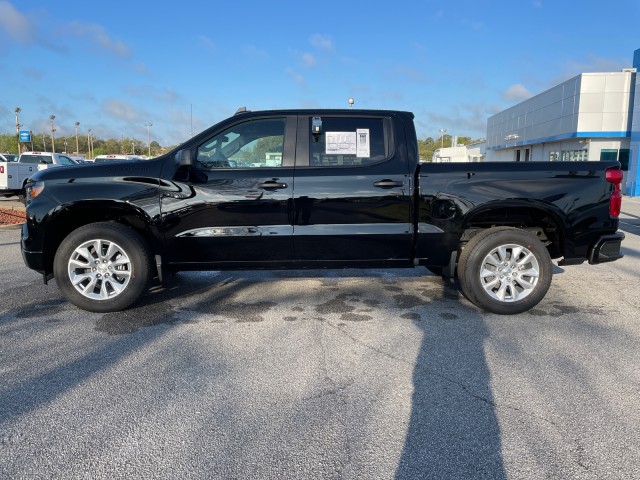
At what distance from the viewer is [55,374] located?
3512mm

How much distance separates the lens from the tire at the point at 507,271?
16.0 ft

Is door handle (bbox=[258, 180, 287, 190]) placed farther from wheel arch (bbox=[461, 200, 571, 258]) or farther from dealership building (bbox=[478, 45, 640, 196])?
dealership building (bbox=[478, 45, 640, 196])

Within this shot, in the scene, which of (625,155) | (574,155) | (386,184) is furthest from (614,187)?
(574,155)

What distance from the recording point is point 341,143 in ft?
16.2

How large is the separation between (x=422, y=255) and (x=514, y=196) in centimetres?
105

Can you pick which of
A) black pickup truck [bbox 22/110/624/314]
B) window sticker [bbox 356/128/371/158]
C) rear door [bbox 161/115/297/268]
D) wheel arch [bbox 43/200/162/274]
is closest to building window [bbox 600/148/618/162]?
black pickup truck [bbox 22/110/624/314]

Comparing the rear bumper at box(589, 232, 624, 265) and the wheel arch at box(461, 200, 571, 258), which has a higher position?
the wheel arch at box(461, 200, 571, 258)

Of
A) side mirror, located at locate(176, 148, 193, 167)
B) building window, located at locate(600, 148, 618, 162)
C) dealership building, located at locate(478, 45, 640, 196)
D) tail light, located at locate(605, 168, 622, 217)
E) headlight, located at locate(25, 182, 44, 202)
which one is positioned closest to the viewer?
side mirror, located at locate(176, 148, 193, 167)

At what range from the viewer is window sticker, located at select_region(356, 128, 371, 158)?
4930mm

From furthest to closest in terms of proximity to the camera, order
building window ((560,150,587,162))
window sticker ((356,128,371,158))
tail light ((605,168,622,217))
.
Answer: building window ((560,150,587,162)) → window sticker ((356,128,371,158)) → tail light ((605,168,622,217))

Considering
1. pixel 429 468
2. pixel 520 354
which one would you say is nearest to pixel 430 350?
pixel 520 354

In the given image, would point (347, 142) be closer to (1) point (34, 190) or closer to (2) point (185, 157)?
(2) point (185, 157)

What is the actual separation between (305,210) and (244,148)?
87 cm

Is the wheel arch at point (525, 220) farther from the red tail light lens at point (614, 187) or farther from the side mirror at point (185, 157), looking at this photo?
the side mirror at point (185, 157)
